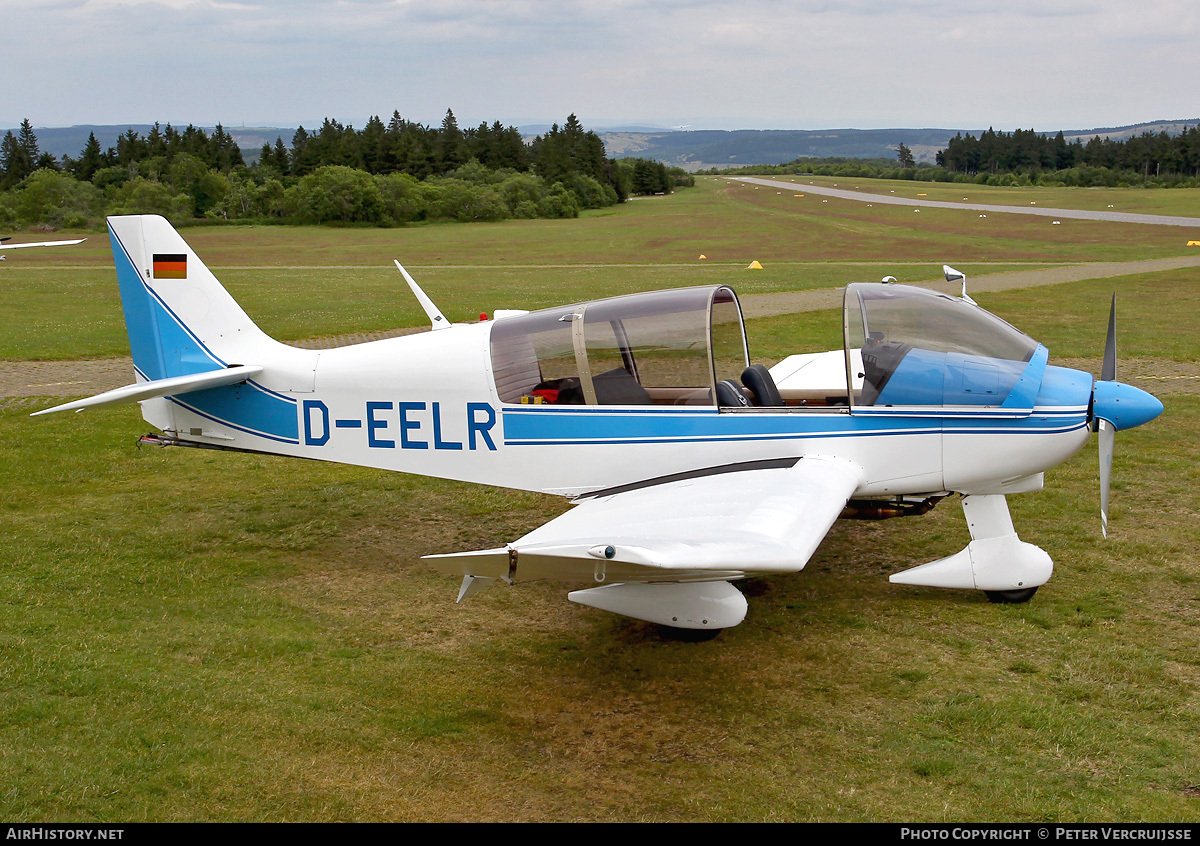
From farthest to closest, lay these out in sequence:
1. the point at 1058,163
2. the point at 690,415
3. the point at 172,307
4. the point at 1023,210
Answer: the point at 1058,163 → the point at 1023,210 → the point at 172,307 → the point at 690,415

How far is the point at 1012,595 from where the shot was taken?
6879mm

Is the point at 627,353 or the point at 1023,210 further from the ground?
the point at 1023,210

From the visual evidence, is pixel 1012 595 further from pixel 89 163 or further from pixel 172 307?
pixel 89 163

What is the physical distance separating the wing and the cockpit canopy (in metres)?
0.78

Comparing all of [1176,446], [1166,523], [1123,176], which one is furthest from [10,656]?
[1123,176]

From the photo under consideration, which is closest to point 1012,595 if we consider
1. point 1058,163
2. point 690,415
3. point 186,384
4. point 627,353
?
point 690,415

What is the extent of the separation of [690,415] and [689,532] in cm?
167

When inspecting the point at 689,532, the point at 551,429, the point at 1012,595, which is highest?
the point at 551,429

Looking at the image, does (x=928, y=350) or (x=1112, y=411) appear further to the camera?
(x=928, y=350)

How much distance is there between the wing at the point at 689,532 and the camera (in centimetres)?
481

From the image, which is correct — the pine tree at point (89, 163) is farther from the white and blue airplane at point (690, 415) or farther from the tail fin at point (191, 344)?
the white and blue airplane at point (690, 415)

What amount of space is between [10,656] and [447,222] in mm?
62504

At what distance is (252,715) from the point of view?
5414 millimetres
